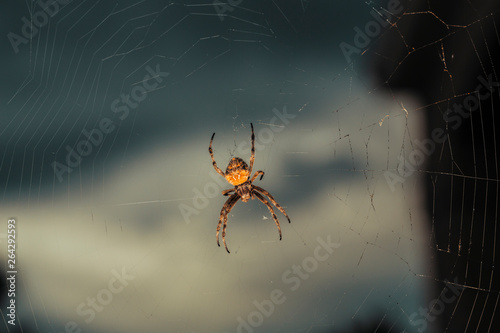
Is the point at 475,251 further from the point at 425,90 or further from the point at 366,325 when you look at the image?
the point at 366,325

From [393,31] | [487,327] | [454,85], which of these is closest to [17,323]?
[393,31]

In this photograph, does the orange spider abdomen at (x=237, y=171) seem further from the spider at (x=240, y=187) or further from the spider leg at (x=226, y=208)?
the spider leg at (x=226, y=208)
